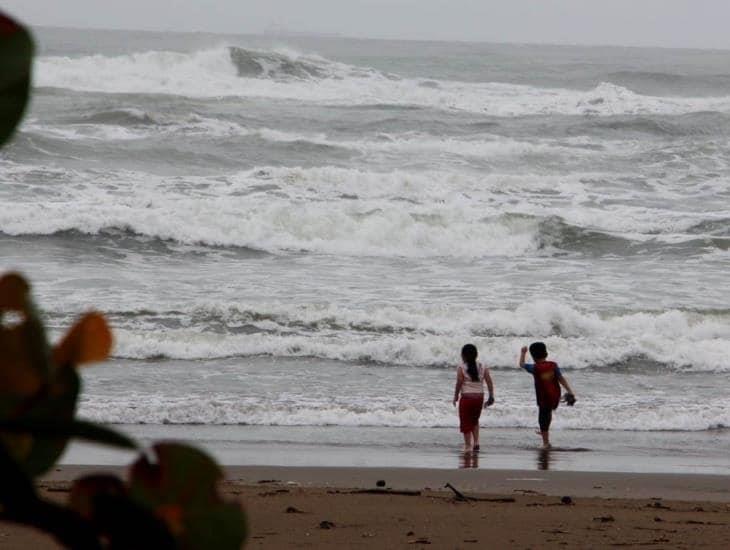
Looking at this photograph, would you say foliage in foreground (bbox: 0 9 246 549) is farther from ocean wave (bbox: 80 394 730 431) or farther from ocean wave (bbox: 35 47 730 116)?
ocean wave (bbox: 35 47 730 116)

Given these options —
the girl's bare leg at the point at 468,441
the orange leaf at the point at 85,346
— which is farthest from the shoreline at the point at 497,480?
the orange leaf at the point at 85,346

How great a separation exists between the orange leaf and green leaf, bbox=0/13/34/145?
12 cm

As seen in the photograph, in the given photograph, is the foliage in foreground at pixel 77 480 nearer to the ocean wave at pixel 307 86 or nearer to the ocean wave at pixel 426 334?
the ocean wave at pixel 426 334

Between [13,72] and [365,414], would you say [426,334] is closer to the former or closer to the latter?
[365,414]

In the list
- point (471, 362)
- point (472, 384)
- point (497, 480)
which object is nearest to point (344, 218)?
point (471, 362)

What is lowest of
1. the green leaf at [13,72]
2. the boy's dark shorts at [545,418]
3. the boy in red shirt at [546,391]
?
the boy's dark shorts at [545,418]

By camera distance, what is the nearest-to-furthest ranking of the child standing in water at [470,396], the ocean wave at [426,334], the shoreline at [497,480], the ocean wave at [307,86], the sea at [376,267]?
the shoreline at [497,480]
the child standing in water at [470,396]
the sea at [376,267]
the ocean wave at [426,334]
the ocean wave at [307,86]

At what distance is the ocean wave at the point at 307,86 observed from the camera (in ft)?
137

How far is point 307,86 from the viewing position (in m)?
44.6

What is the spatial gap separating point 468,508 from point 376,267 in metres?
11.6

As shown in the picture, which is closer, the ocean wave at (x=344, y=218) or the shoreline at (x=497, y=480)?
the shoreline at (x=497, y=480)

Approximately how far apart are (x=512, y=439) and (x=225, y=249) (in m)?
9.95

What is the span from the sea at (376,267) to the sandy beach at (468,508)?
643mm

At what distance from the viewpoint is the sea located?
11.0 meters
